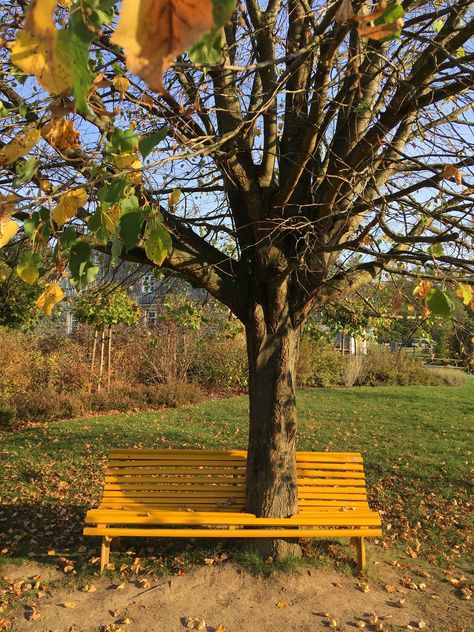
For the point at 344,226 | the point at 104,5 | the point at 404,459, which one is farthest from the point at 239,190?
the point at 404,459

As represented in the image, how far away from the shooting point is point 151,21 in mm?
749

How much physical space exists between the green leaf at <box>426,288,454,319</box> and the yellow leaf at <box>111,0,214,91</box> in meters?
1.57

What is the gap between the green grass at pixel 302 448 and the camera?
5.17 meters

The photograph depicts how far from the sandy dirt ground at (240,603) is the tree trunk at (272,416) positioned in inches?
21.4

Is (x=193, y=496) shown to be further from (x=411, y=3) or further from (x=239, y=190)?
(x=411, y=3)

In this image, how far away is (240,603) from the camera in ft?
12.5

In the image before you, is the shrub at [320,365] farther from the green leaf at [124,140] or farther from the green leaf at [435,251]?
the green leaf at [124,140]

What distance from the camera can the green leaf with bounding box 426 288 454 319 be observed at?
6.76 ft

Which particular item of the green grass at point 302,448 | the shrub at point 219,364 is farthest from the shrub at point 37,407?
the shrub at point 219,364

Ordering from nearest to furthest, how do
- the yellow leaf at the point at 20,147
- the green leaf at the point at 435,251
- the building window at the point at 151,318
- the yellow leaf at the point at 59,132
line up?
the yellow leaf at the point at 20,147, the yellow leaf at the point at 59,132, the green leaf at the point at 435,251, the building window at the point at 151,318

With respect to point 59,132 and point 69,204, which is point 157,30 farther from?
point 59,132

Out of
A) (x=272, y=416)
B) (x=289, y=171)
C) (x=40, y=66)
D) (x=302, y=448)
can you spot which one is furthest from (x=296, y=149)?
(x=302, y=448)

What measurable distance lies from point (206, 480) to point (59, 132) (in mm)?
3449

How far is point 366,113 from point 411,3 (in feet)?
2.55
